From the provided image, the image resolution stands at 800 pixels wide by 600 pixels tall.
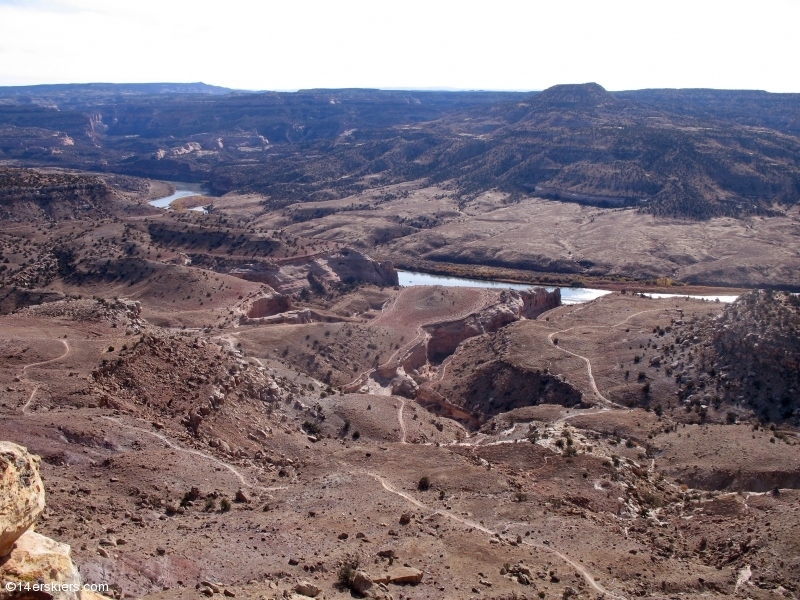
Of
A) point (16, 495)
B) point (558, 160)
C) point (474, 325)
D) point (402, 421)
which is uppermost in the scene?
point (558, 160)

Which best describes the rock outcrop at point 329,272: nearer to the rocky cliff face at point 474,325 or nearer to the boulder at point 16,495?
the rocky cliff face at point 474,325

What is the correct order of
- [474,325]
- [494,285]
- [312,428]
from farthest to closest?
1. [494,285]
2. [474,325]
3. [312,428]

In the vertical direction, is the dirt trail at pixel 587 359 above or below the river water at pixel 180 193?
below

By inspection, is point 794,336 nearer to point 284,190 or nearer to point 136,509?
point 136,509

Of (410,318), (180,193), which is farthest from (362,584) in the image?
(180,193)

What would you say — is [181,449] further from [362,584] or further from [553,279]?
[553,279]

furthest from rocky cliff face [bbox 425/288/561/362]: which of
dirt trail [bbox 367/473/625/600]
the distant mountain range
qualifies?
the distant mountain range

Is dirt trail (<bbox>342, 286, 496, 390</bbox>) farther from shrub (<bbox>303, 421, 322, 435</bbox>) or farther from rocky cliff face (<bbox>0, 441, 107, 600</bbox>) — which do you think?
rocky cliff face (<bbox>0, 441, 107, 600</bbox>)

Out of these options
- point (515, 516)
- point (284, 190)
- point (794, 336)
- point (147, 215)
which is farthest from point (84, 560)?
point (284, 190)

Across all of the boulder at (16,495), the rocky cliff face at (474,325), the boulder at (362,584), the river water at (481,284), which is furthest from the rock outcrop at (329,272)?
the boulder at (16,495)
